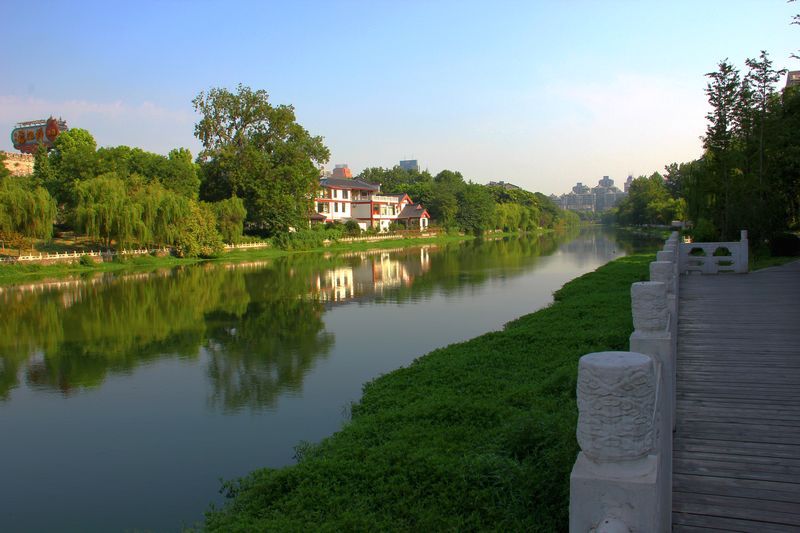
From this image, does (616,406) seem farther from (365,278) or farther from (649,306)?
(365,278)

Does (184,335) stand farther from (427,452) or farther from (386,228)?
(386,228)

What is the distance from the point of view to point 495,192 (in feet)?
297

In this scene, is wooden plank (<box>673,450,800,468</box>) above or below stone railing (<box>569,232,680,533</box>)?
below

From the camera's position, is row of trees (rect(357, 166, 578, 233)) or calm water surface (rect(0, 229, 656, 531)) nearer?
calm water surface (rect(0, 229, 656, 531))

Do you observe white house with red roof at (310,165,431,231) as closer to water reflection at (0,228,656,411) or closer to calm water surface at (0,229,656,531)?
water reflection at (0,228,656,411)

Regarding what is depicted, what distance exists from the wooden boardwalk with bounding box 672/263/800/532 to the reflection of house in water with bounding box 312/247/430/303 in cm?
1386

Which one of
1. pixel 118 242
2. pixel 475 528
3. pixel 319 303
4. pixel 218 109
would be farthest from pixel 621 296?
pixel 218 109

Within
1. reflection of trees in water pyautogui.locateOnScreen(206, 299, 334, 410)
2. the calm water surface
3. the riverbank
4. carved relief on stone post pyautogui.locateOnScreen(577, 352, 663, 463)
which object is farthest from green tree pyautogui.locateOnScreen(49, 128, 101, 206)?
carved relief on stone post pyautogui.locateOnScreen(577, 352, 663, 463)

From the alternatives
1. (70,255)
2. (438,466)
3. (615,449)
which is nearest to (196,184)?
(70,255)

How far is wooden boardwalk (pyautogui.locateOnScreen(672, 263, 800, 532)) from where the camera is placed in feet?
11.2

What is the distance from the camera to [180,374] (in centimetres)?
1097

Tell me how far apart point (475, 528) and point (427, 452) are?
4.24 feet

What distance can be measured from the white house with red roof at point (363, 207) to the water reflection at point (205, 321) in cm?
2555

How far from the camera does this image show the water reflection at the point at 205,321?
10.9m
